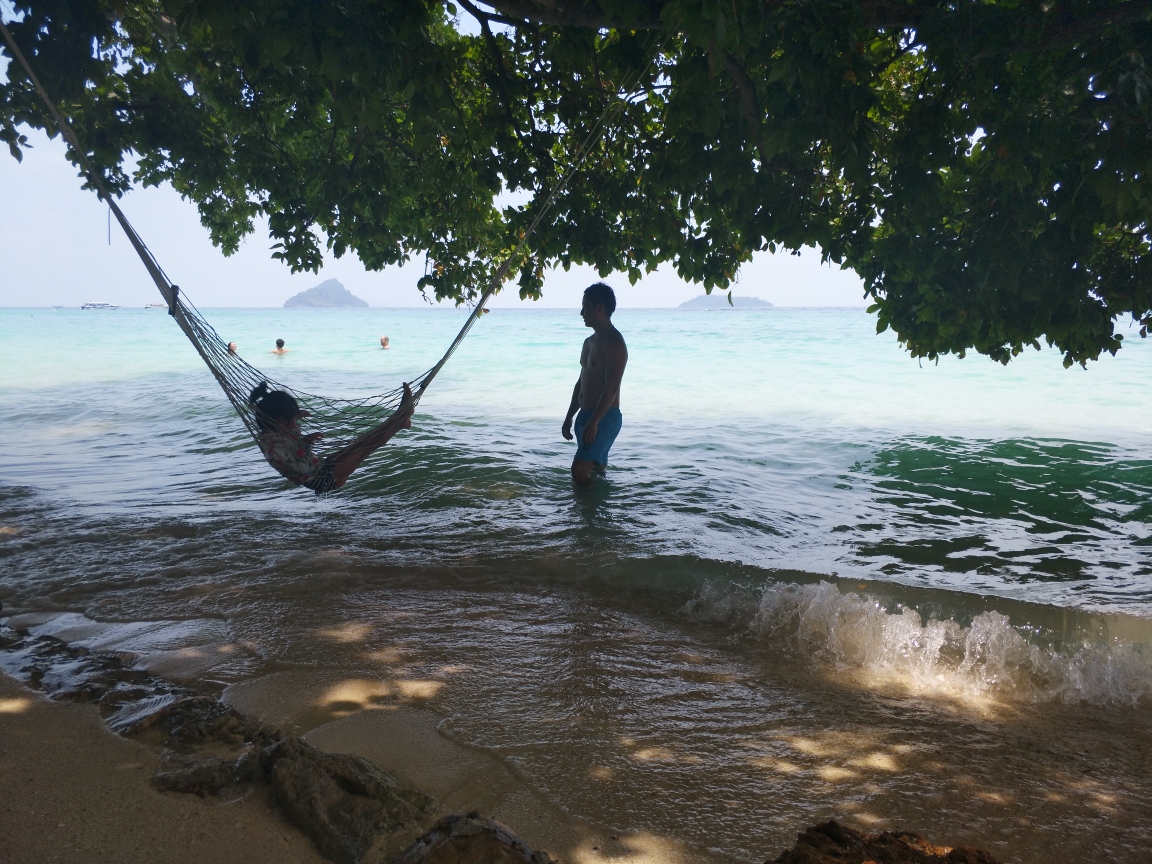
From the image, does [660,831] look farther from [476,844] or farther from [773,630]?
[773,630]

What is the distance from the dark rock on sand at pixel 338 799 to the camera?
164cm

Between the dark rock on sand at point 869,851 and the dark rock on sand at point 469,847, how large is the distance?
1.62 feet

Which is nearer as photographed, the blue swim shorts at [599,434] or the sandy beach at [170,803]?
the sandy beach at [170,803]

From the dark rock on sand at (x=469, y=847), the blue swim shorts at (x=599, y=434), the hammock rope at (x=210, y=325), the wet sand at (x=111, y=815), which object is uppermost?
the hammock rope at (x=210, y=325)

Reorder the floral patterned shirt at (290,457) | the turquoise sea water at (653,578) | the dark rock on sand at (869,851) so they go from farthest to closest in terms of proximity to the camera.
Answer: the floral patterned shirt at (290,457) → the turquoise sea water at (653,578) → the dark rock on sand at (869,851)

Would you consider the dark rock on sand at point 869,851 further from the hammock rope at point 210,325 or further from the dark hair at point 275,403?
the dark hair at point 275,403

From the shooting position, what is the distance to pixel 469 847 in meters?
1.48

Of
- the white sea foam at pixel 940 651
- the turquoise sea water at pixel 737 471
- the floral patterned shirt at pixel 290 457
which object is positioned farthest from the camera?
the turquoise sea water at pixel 737 471

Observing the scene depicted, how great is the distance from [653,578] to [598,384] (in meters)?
1.86

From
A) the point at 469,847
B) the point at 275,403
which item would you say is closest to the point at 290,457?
the point at 275,403

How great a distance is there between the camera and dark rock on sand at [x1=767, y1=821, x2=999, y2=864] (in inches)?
54.8

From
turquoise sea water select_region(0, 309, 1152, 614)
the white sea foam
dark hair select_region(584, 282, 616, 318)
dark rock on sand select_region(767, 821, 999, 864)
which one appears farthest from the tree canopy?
dark rock on sand select_region(767, 821, 999, 864)

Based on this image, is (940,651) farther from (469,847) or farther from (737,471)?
(737,471)

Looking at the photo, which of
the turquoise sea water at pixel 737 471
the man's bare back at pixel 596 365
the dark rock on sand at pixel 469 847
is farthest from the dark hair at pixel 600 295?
the dark rock on sand at pixel 469 847
